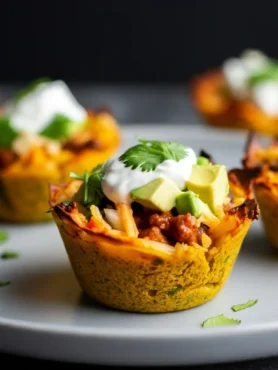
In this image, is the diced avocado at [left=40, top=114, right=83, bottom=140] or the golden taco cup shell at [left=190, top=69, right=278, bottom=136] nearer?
the diced avocado at [left=40, top=114, right=83, bottom=140]

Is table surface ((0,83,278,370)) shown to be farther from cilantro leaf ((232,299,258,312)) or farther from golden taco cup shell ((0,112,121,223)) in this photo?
cilantro leaf ((232,299,258,312))

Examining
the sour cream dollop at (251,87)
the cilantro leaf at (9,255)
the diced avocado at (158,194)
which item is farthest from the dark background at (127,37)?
the diced avocado at (158,194)

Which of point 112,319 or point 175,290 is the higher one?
point 175,290

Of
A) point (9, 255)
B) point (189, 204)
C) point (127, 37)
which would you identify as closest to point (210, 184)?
point (189, 204)

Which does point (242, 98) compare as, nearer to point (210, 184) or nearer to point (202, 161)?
point (202, 161)

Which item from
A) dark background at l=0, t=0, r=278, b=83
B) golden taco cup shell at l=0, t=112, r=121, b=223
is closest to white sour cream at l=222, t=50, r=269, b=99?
golden taco cup shell at l=0, t=112, r=121, b=223

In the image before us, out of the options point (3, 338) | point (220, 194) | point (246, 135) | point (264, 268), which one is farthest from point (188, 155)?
point (246, 135)

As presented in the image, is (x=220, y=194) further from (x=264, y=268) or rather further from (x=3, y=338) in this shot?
(x=3, y=338)

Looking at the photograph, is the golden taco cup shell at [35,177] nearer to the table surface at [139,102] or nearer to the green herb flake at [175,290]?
the green herb flake at [175,290]
